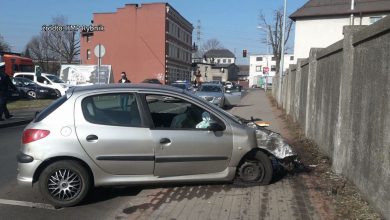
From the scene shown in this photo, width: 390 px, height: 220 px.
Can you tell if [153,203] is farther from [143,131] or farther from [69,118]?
[69,118]

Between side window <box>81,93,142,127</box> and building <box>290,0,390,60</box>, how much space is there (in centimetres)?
3900

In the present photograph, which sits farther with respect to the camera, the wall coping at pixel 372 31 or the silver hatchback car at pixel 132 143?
the silver hatchback car at pixel 132 143

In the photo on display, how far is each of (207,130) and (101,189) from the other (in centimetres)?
179

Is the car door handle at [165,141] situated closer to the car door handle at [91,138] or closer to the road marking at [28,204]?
the car door handle at [91,138]

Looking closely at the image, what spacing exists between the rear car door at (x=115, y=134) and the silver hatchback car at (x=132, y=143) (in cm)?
1

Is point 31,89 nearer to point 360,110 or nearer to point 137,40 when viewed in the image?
point 360,110

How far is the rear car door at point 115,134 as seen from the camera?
592 cm

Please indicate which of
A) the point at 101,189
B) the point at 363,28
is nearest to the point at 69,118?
the point at 101,189

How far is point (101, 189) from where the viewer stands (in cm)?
669

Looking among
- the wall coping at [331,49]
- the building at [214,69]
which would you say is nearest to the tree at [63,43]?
the building at [214,69]

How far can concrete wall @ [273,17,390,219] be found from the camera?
5.07 m

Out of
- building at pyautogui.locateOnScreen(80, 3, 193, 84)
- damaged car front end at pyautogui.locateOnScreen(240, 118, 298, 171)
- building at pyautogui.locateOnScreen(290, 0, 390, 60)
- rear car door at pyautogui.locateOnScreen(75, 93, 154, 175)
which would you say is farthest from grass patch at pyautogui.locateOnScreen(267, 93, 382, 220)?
building at pyautogui.locateOnScreen(80, 3, 193, 84)

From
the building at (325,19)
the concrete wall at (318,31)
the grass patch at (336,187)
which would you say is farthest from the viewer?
the concrete wall at (318,31)

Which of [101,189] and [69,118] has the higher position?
[69,118]
